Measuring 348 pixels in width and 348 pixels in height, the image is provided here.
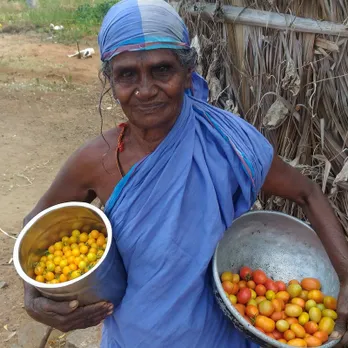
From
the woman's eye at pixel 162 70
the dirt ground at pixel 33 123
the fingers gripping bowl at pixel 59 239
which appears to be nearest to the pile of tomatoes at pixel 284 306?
the fingers gripping bowl at pixel 59 239

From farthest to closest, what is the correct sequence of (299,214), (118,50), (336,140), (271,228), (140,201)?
(299,214), (336,140), (271,228), (140,201), (118,50)

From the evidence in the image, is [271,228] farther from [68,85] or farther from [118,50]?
[68,85]

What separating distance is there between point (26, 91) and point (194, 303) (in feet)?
23.4

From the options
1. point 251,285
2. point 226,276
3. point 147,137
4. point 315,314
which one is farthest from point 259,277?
point 147,137

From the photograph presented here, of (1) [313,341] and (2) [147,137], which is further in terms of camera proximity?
(2) [147,137]

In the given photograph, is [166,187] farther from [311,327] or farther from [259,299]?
[311,327]

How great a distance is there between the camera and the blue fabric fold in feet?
5.42

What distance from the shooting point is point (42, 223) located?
1.68m

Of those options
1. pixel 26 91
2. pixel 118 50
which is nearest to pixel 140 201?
pixel 118 50

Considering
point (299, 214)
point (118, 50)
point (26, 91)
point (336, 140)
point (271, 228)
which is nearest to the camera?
point (118, 50)

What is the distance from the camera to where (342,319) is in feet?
5.56

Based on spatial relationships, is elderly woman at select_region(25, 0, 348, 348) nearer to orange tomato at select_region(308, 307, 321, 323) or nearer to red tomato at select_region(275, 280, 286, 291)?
orange tomato at select_region(308, 307, 321, 323)

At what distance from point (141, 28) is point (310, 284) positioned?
45.3 inches

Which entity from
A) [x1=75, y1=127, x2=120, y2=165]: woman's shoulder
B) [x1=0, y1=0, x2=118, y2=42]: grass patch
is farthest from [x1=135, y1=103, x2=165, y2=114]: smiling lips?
[x1=0, y1=0, x2=118, y2=42]: grass patch
